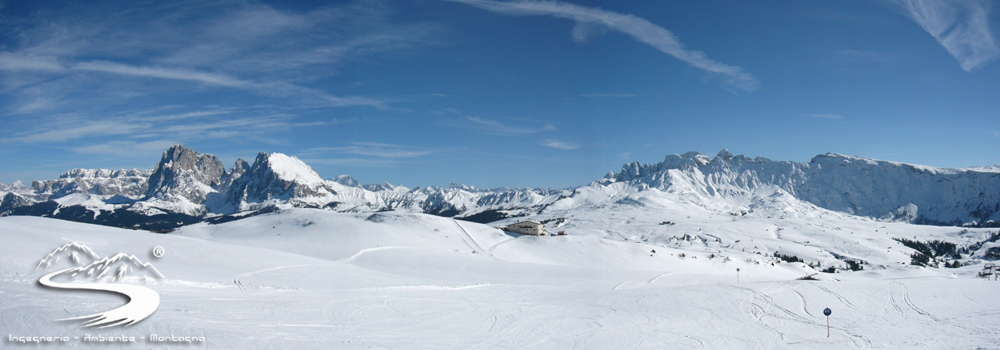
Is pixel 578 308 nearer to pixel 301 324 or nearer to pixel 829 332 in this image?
pixel 829 332

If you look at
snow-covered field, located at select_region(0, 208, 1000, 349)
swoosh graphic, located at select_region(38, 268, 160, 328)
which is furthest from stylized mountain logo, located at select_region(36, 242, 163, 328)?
snow-covered field, located at select_region(0, 208, 1000, 349)

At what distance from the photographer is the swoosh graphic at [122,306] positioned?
13.9 metres

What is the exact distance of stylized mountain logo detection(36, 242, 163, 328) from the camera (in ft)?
47.2

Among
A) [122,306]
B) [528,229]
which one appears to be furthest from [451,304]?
[528,229]

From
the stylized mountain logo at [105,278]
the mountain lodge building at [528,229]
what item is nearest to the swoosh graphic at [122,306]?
the stylized mountain logo at [105,278]

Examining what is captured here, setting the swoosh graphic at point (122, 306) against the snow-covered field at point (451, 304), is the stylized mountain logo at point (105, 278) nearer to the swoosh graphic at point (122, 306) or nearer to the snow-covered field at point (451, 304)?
the swoosh graphic at point (122, 306)

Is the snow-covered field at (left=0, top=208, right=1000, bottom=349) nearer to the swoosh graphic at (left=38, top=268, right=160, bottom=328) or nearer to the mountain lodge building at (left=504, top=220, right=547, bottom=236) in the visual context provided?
the swoosh graphic at (left=38, top=268, right=160, bottom=328)

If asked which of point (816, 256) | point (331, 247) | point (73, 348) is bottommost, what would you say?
point (816, 256)

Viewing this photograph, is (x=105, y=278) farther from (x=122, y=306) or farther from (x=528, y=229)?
(x=528, y=229)

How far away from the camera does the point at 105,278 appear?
1942 centimetres

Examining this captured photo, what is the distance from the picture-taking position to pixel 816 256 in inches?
3531

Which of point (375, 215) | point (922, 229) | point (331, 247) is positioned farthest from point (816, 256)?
point (331, 247)

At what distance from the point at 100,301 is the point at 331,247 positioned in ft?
113

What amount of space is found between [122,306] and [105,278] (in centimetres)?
528
